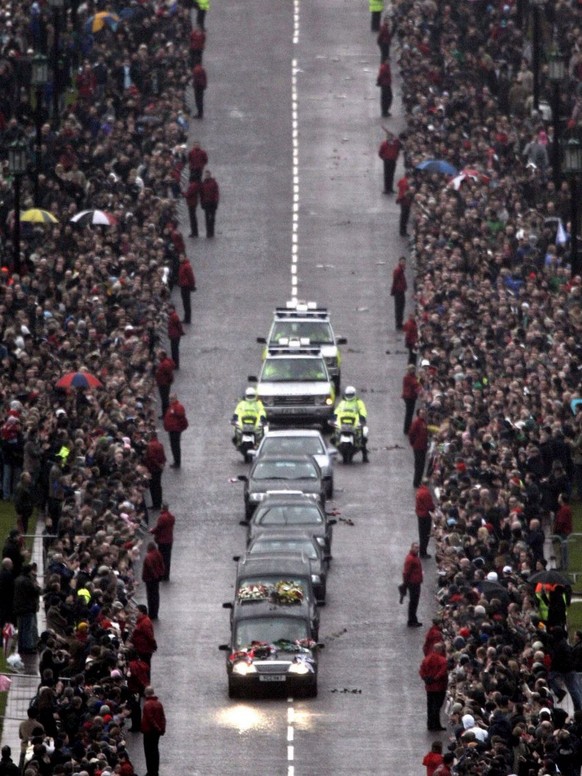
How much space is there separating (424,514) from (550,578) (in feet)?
22.5

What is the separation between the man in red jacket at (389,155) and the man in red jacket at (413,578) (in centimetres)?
2364

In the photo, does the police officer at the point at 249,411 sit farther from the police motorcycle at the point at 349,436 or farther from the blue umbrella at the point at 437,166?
the blue umbrella at the point at 437,166

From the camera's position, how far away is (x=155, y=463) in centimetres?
5141

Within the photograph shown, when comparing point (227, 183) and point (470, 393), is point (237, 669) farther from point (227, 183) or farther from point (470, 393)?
point (227, 183)

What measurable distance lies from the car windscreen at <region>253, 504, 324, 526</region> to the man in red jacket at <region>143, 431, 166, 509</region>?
267 cm

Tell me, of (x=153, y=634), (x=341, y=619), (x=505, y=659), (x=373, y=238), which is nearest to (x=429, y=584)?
(x=341, y=619)

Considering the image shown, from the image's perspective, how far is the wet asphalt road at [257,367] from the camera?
42312 millimetres

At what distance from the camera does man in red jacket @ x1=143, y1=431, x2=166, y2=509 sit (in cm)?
5138

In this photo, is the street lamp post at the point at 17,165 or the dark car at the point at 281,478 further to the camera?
the street lamp post at the point at 17,165

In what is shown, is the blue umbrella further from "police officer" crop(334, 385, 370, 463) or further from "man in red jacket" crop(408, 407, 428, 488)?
"man in red jacket" crop(408, 407, 428, 488)

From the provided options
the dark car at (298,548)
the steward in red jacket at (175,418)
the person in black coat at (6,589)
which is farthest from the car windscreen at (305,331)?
the person in black coat at (6,589)

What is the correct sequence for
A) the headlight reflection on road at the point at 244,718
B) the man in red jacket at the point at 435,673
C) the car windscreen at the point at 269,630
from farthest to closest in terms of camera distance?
the car windscreen at the point at 269,630 < the headlight reflection on road at the point at 244,718 < the man in red jacket at the point at 435,673

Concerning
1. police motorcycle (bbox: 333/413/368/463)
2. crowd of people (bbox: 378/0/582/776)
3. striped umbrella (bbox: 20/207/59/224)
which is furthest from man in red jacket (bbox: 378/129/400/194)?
police motorcycle (bbox: 333/413/368/463)

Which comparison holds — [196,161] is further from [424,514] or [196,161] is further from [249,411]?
[424,514]
